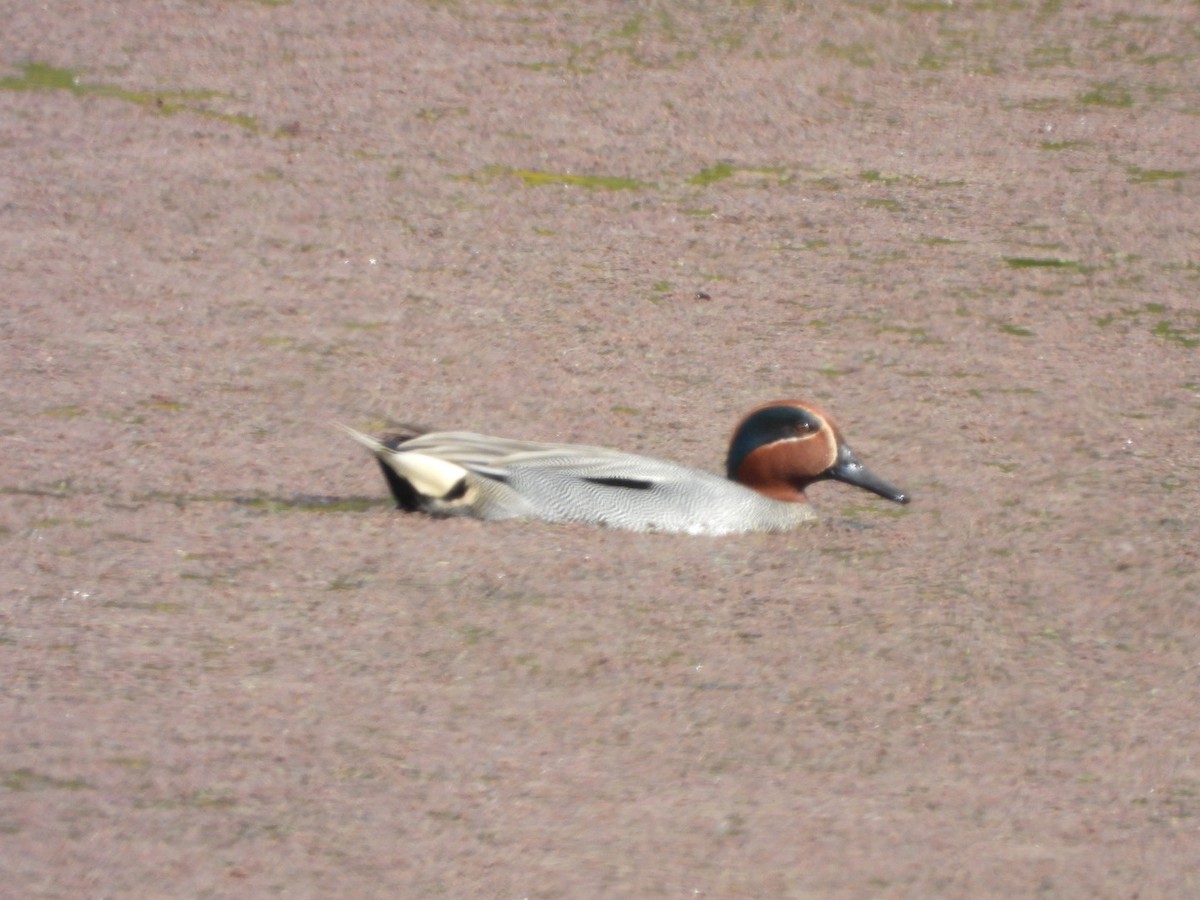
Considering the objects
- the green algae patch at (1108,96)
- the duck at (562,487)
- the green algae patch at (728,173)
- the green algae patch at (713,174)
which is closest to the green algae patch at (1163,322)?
the green algae patch at (728,173)

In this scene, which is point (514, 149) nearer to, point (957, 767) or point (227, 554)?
point (227, 554)

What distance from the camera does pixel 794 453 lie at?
7195 millimetres

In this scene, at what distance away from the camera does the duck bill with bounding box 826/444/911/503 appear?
7145mm

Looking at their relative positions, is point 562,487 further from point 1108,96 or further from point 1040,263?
point 1108,96

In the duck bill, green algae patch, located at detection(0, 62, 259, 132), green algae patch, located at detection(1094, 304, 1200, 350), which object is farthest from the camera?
green algae patch, located at detection(0, 62, 259, 132)

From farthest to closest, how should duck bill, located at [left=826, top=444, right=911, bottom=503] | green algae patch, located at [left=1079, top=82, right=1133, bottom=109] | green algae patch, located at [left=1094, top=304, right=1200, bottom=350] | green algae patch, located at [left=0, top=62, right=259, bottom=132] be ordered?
green algae patch, located at [left=1079, top=82, right=1133, bottom=109]
green algae patch, located at [left=0, top=62, right=259, bottom=132]
green algae patch, located at [left=1094, top=304, right=1200, bottom=350]
duck bill, located at [left=826, top=444, right=911, bottom=503]

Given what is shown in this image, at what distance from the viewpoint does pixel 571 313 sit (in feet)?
30.2

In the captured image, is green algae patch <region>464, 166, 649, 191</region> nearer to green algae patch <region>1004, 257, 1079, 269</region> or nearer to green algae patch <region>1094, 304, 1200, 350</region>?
green algae patch <region>1004, 257, 1079, 269</region>

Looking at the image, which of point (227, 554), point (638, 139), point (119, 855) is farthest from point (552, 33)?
point (119, 855)

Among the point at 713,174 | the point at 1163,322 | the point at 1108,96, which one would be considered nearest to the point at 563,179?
the point at 713,174

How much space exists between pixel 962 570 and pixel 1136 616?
1.91 ft

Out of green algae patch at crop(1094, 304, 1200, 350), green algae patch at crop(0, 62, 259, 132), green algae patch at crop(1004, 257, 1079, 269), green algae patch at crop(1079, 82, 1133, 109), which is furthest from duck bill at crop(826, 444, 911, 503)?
green algae patch at crop(1079, 82, 1133, 109)

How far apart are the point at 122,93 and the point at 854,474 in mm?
6369

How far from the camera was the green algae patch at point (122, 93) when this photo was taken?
11734mm
